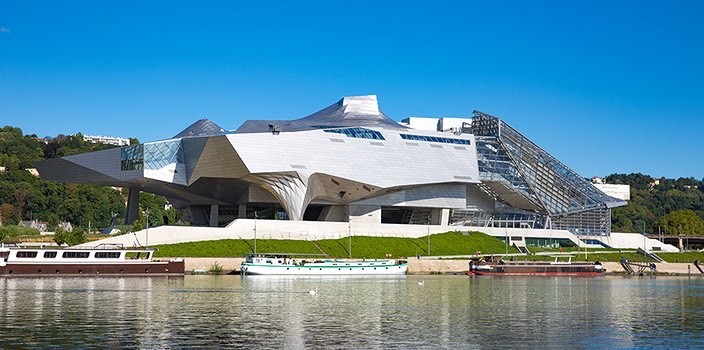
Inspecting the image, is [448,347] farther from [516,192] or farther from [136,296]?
[516,192]

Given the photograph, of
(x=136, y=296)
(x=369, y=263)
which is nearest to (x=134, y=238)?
(x=369, y=263)

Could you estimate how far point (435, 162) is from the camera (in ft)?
368

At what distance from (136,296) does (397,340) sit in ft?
76.9

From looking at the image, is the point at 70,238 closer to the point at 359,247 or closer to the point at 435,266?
the point at 359,247

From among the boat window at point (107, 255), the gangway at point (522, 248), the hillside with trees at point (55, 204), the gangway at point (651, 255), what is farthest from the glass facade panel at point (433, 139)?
the hillside with trees at point (55, 204)

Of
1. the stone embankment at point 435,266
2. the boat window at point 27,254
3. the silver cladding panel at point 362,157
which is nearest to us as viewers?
the boat window at point 27,254

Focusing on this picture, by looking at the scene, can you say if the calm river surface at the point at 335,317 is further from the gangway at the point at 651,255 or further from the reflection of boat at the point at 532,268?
the gangway at the point at 651,255

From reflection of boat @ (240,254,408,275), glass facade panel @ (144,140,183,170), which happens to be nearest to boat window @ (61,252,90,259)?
reflection of boat @ (240,254,408,275)

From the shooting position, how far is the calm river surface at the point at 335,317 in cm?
3259

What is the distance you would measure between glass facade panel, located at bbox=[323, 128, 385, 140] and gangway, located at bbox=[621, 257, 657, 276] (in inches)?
1292

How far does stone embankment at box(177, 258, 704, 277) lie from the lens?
275 feet

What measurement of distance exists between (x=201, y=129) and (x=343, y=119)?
749 inches

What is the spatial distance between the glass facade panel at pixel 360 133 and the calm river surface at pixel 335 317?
139ft

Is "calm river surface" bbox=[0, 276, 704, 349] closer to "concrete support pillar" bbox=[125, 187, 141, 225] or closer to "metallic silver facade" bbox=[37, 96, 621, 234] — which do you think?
"metallic silver facade" bbox=[37, 96, 621, 234]
